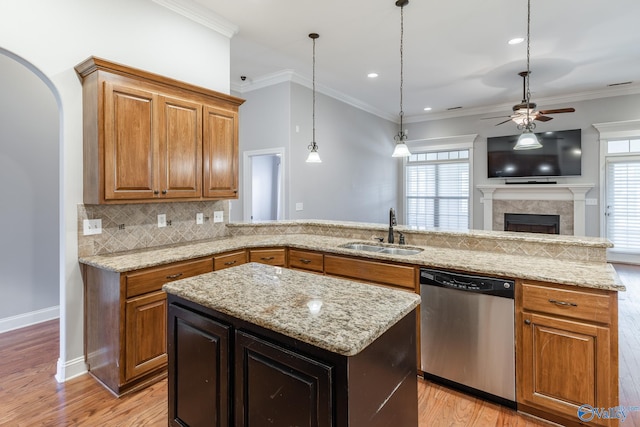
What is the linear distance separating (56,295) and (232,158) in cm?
256

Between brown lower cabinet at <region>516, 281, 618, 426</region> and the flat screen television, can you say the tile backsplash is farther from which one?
the flat screen television

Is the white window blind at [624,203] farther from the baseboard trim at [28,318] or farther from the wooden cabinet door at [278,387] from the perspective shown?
the baseboard trim at [28,318]

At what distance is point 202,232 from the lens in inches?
137

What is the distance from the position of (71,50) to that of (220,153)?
4.42 ft

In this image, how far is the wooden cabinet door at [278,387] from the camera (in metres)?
1.06

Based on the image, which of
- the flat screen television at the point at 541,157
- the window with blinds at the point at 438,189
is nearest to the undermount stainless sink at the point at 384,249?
the window with blinds at the point at 438,189

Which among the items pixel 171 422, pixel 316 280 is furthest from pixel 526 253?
pixel 171 422

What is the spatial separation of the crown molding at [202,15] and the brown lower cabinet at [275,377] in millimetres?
2912

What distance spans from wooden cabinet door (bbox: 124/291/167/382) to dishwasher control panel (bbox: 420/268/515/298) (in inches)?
77.6

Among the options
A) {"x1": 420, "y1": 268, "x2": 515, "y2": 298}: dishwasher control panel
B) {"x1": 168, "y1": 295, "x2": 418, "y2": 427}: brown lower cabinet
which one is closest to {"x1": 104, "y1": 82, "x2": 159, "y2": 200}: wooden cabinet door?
{"x1": 168, "y1": 295, "x2": 418, "y2": 427}: brown lower cabinet

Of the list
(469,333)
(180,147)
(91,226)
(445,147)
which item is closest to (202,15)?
(180,147)

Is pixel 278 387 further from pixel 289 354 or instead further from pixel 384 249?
pixel 384 249

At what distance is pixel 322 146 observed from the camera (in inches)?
217

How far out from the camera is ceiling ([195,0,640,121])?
10.9 feet
